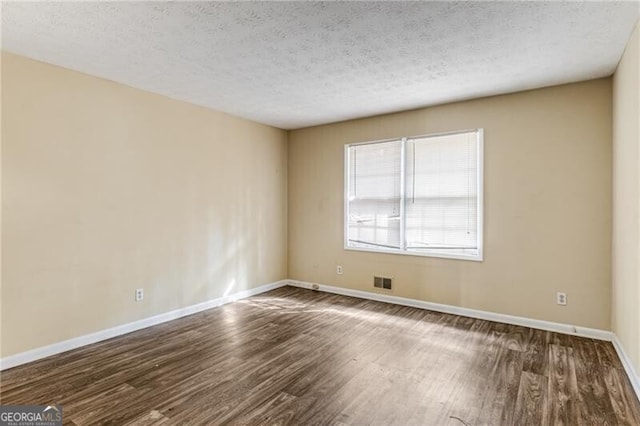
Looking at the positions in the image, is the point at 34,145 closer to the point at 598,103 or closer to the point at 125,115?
the point at 125,115

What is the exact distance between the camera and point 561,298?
139 inches

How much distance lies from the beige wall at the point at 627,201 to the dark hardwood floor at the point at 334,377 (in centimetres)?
37

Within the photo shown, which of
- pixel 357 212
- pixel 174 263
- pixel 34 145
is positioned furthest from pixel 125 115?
pixel 357 212

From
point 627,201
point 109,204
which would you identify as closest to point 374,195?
point 627,201

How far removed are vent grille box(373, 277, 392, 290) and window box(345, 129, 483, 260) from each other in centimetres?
41

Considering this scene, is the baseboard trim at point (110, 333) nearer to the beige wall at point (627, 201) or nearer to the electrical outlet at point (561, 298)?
the electrical outlet at point (561, 298)

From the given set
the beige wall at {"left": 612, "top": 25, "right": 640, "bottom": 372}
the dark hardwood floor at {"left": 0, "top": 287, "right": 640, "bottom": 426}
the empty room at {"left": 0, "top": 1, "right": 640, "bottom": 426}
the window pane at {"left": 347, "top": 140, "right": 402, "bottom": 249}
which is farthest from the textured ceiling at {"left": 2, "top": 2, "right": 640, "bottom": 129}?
the dark hardwood floor at {"left": 0, "top": 287, "right": 640, "bottom": 426}

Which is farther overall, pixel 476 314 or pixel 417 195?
pixel 417 195

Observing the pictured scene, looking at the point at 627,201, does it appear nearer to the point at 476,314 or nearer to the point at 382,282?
the point at 476,314

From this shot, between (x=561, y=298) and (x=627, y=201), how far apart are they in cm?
131

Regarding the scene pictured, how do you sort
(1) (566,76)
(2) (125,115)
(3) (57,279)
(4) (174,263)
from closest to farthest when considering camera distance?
(3) (57,279) → (1) (566,76) → (2) (125,115) → (4) (174,263)

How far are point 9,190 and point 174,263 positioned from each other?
169cm

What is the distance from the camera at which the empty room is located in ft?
7.52

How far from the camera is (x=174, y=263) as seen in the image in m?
4.03
